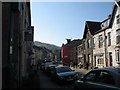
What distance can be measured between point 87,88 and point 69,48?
56132 mm

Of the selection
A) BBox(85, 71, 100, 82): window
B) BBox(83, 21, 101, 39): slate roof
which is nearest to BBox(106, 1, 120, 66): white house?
BBox(83, 21, 101, 39): slate roof

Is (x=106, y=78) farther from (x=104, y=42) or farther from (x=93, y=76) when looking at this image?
(x=104, y=42)

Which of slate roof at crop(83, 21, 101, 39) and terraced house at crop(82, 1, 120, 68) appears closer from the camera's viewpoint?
terraced house at crop(82, 1, 120, 68)

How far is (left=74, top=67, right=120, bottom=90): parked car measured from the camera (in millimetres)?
5452

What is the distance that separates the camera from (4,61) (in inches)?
356

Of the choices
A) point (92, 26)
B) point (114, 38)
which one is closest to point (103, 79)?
point (114, 38)

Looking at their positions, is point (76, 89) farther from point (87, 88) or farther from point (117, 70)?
point (117, 70)

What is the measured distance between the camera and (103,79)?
6113 mm

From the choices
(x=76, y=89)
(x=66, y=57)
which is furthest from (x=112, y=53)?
(x=66, y=57)

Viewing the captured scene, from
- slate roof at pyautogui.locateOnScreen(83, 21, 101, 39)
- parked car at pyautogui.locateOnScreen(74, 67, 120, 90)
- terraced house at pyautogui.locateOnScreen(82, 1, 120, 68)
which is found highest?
slate roof at pyautogui.locateOnScreen(83, 21, 101, 39)

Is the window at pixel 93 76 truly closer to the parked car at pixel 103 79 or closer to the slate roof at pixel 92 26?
the parked car at pixel 103 79

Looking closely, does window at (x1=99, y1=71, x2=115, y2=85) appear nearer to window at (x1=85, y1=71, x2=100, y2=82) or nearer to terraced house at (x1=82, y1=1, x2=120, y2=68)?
window at (x1=85, y1=71, x2=100, y2=82)

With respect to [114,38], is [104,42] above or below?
below

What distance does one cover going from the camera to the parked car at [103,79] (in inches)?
215
